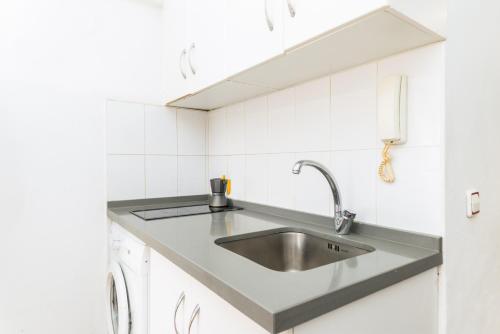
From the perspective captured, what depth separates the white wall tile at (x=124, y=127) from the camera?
1670 millimetres

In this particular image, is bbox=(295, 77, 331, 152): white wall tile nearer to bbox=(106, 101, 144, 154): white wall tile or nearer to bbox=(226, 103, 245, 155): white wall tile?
bbox=(226, 103, 245, 155): white wall tile

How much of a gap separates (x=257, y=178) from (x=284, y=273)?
91 centimetres

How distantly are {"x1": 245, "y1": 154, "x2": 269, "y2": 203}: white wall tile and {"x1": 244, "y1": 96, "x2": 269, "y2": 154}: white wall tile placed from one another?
0.05 meters

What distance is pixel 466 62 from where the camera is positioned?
94 cm

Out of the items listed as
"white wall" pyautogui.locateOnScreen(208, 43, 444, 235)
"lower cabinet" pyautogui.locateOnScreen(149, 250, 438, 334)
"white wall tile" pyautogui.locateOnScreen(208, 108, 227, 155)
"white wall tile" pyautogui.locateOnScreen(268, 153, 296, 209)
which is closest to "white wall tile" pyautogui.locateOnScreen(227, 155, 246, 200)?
"white wall" pyautogui.locateOnScreen(208, 43, 444, 235)

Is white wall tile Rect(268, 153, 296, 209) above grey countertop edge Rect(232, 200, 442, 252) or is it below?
above

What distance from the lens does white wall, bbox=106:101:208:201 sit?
1.69m

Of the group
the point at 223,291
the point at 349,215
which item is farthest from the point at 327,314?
the point at 349,215

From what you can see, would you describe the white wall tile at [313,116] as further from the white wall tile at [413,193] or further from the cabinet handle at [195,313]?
the cabinet handle at [195,313]

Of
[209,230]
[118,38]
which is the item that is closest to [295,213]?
[209,230]

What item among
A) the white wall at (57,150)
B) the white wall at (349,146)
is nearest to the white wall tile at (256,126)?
the white wall at (349,146)

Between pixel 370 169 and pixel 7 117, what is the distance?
63.7 inches

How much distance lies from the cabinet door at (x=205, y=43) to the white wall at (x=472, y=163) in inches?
31.6

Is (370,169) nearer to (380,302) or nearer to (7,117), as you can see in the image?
(380,302)
